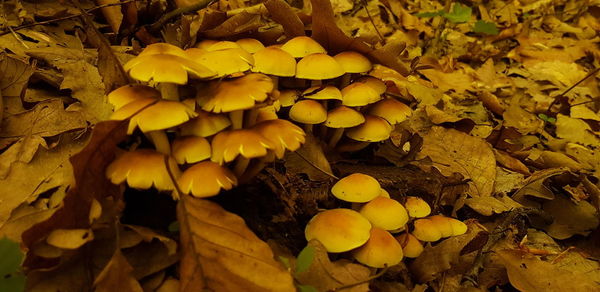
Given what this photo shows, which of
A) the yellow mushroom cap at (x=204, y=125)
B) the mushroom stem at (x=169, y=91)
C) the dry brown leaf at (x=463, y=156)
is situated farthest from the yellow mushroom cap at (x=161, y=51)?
the dry brown leaf at (x=463, y=156)

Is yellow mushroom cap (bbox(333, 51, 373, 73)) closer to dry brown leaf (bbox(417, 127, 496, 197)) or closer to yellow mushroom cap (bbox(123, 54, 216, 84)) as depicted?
yellow mushroom cap (bbox(123, 54, 216, 84))

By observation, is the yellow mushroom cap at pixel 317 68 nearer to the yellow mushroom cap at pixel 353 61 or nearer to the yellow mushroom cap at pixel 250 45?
the yellow mushroom cap at pixel 353 61

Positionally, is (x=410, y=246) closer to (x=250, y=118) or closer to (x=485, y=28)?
(x=250, y=118)

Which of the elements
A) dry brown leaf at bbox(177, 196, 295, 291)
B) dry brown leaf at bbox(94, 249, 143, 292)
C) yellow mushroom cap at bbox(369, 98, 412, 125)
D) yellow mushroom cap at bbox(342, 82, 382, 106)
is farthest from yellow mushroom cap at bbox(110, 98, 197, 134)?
yellow mushroom cap at bbox(369, 98, 412, 125)

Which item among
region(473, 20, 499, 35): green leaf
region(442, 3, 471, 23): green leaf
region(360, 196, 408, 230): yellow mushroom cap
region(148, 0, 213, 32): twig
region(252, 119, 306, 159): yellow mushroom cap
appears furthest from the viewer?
region(473, 20, 499, 35): green leaf

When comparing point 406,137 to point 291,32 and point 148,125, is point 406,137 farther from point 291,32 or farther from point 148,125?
point 148,125

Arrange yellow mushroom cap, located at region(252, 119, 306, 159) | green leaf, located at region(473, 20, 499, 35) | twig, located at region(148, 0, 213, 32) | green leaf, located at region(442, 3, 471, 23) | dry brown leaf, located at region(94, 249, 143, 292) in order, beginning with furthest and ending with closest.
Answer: green leaf, located at region(473, 20, 499, 35) → green leaf, located at region(442, 3, 471, 23) → twig, located at region(148, 0, 213, 32) → yellow mushroom cap, located at region(252, 119, 306, 159) → dry brown leaf, located at region(94, 249, 143, 292)
